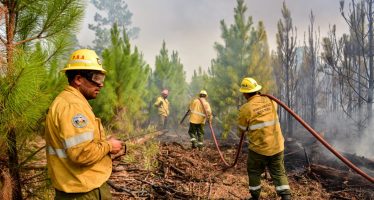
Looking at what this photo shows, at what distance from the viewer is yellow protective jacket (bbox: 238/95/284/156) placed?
15.7 feet

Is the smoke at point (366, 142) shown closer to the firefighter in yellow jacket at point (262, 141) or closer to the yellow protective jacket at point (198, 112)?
the yellow protective jacket at point (198, 112)

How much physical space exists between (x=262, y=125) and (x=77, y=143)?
11.3 ft

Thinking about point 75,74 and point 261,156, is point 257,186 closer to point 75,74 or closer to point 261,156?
point 261,156

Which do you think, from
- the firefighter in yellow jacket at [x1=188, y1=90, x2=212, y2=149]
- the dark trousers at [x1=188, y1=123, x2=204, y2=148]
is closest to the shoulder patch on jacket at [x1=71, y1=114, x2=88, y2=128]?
the firefighter in yellow jacket at [x1=188, y1=90, x2=212, y2=149]

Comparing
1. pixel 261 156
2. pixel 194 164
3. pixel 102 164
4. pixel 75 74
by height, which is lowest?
pixel 194 164

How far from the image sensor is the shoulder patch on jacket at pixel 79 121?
6.79 feet

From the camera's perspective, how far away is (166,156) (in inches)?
289

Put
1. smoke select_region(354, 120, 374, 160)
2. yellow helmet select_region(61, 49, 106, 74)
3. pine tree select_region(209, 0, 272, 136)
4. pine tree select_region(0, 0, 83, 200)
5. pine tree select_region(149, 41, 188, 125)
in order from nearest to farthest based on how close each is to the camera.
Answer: yellow helmet select_region(61, 49, 106, 74) < pine tree select_region(0, 0, 83, 200) < smoke select_region(354, 120, 374, 160) < pine tree select_region(209, 0, 272, 136) < pine tree select_region(149, 41, 188, 125)

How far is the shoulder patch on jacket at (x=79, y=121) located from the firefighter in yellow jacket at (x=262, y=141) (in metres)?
3.29

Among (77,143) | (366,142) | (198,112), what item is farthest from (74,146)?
(366,142)

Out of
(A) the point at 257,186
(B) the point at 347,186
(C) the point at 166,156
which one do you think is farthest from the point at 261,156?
(C) the point at 166,156

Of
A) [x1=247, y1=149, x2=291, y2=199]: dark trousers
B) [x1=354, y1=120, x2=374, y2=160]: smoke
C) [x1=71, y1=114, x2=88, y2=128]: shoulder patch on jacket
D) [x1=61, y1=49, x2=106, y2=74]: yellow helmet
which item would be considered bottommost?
[x1=354, y1=120, x2=374, y2=160]: smoke

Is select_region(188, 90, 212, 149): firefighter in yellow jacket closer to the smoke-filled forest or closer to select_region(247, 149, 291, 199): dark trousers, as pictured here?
the smoke-filled forest

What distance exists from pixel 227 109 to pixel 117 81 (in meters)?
8.30
